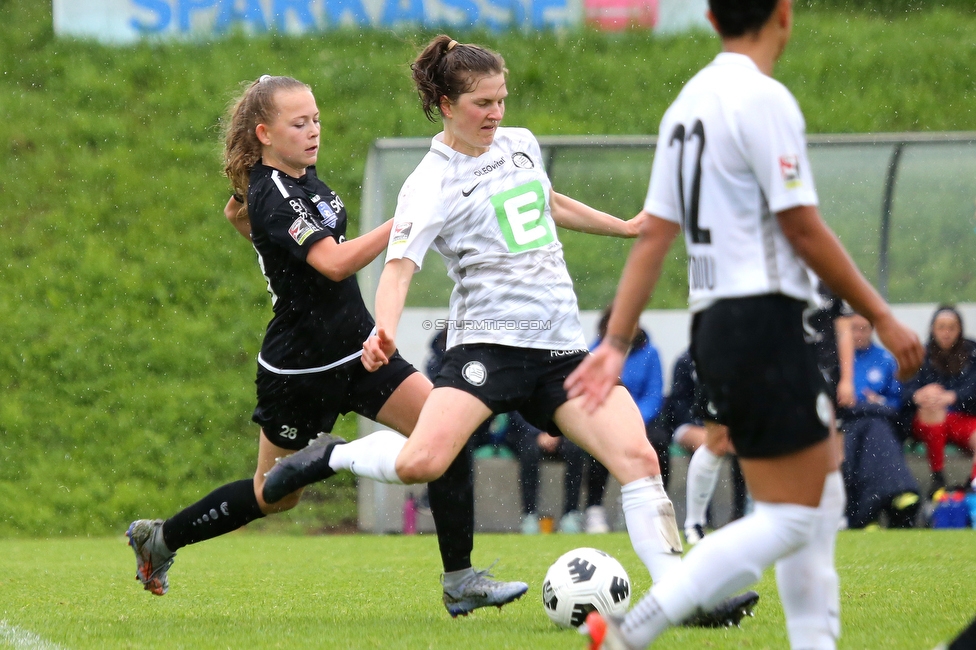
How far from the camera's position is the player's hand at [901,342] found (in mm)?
2676

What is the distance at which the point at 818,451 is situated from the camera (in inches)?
106

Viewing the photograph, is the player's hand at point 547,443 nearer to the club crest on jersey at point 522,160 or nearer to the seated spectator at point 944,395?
the seated spectator at point 944,395

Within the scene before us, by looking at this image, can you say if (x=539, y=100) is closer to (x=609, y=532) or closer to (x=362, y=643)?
(x=609, y=532)

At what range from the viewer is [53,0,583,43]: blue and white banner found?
16.0 metres

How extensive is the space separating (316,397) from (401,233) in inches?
33.9

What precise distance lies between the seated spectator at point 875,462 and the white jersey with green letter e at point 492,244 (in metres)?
5.52

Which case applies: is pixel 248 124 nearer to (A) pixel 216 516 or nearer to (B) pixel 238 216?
(B) pixel 238 216

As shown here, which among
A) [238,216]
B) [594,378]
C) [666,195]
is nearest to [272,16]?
[238,216]

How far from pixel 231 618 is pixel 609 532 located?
17.5ft

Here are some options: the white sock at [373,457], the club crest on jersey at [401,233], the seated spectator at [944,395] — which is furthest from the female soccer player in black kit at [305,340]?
the seated spectator at [944,395]

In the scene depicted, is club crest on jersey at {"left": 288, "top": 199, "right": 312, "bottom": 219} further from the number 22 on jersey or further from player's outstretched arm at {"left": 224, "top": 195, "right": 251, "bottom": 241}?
the number 22 on jersey

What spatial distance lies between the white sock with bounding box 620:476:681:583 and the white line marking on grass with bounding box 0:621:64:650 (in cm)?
201

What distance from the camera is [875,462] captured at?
915cm

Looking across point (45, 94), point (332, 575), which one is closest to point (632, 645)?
point (332, 575)
